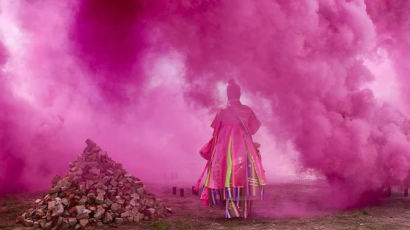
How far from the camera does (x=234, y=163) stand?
380 inches

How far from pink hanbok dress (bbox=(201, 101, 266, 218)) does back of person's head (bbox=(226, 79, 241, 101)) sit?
0.18 metres

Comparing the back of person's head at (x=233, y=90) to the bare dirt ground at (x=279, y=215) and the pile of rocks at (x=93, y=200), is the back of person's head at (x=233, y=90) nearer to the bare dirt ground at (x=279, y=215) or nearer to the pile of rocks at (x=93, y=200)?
the bare dirt ground at (x=279, y=215)

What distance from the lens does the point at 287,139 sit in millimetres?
11555

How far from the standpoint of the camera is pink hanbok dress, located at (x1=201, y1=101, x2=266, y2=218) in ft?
31.7

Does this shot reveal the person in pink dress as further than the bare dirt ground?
Yes

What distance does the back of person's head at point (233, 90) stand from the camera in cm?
1012

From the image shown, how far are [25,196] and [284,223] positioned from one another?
10044mm

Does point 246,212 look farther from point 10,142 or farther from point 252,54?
point 10,142

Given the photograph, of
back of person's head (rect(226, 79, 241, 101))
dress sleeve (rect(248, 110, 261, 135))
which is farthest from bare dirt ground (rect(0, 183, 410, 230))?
back of person's head (rect(226, 79, 241, 101))

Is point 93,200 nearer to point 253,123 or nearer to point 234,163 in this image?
point 234,163

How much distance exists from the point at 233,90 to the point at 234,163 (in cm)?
188

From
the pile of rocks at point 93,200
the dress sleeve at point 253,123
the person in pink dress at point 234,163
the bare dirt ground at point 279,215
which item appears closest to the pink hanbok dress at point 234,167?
the person in pink dress at point 234,163

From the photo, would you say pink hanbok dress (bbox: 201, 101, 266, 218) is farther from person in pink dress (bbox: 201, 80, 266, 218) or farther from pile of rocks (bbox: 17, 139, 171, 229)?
pile of rocks (bbox: 17, 139, 171, 229)

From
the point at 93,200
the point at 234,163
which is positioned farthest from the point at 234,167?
the point at 93,200
